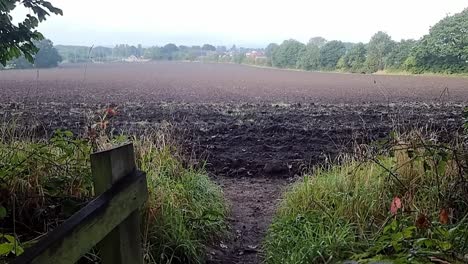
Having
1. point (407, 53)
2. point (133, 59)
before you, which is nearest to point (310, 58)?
point (407, 53)

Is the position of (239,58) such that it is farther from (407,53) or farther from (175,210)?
(175,210)

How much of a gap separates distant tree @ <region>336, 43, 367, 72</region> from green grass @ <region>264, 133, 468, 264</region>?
4884 centimetres

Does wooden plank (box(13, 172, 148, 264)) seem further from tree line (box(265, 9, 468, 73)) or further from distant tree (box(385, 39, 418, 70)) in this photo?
distant tree (box(385, 39, 418, 70))

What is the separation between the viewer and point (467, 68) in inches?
1561

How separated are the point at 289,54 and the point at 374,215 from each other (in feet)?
243

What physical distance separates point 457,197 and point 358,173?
1.33 metres

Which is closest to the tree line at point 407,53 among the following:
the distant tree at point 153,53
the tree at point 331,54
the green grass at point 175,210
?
the tree at point 331,54

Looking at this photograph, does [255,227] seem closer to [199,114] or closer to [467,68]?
[199,114]

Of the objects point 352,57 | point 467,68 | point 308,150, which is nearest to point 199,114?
point 308,150

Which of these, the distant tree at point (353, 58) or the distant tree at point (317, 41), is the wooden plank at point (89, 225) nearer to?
the distant tree at point (353, 58)

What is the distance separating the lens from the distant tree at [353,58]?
52731 millimetres

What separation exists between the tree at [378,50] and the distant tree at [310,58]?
11.0 metres

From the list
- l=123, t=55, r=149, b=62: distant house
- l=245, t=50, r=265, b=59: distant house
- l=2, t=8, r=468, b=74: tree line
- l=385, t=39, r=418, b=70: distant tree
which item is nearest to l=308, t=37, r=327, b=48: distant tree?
l=2, t=8, r=468, b=74: tree line

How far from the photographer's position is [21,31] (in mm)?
4406
